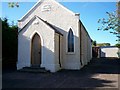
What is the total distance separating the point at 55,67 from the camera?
1950 centimetres

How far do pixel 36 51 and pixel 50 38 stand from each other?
75.4 inches

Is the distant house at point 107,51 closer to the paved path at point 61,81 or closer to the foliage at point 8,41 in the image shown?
the foliage at point 8,41

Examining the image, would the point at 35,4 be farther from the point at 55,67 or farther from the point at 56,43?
the point at 55,67

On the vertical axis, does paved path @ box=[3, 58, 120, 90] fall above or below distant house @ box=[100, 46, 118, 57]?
below

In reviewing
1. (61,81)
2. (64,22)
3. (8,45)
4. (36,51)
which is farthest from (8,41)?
(61,81)

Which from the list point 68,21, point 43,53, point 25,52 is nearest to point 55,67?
point 43,53

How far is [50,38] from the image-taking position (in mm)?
19875

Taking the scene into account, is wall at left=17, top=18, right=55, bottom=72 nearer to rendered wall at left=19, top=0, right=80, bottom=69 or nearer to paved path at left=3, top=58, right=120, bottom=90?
rendered wall at left=19, top=0, right=80, bottom=69

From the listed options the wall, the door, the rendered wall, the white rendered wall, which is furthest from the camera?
the white rendered wall

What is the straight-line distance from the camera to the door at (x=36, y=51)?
20344 millimetres

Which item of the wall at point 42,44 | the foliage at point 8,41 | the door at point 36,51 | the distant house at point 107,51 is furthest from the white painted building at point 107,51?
the wall at point 42,44

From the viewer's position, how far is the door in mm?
20344

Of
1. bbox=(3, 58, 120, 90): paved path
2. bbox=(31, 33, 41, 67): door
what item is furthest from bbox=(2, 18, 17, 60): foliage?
bbox=(3, 58, 120, 90): paved path

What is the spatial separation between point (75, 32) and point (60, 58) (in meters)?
2.99
